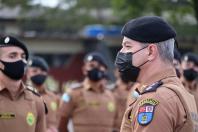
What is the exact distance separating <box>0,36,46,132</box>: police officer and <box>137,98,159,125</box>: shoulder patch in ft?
6.89

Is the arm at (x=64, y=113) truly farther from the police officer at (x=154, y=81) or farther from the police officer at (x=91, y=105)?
the police officer at (x=154, y=81)

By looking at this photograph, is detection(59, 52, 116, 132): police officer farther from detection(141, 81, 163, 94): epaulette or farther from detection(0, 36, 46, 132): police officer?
detection(141, 81, 163, 94): epaulette

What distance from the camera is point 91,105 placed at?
8.82 meters

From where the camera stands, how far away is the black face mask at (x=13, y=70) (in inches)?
217

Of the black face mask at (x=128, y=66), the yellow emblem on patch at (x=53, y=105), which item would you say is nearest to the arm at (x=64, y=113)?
the yellow emblem on patch at (x=53, y=105)

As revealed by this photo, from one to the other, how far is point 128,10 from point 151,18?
816 centimetres

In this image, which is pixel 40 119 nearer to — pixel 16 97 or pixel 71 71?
pixel 16 97

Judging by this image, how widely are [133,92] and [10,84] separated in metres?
1.68

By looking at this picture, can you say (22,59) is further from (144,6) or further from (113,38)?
(113,38)

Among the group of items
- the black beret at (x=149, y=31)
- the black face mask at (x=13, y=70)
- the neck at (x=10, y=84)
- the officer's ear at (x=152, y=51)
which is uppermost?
the black beret at (x=149, y=31)

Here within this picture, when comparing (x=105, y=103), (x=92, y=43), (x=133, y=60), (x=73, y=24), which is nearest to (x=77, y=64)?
(x=92, y=43)

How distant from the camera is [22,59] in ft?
18.6

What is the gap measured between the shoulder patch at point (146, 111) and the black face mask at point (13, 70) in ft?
7.70

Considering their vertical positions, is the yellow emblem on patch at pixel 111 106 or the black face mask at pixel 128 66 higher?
the black face mask at pixel 128 66
